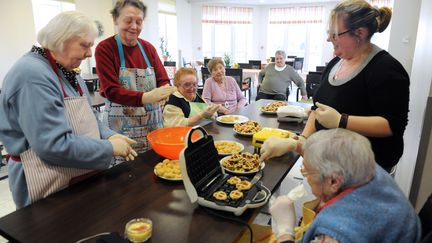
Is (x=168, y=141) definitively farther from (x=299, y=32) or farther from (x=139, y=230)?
(x=299, y=32)

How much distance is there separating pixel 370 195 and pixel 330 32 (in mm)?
848

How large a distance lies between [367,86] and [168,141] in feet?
3.29

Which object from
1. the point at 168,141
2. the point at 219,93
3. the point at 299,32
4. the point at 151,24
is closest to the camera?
the point at 168,141

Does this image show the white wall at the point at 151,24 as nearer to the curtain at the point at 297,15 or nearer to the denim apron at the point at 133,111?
the curtain at the point at 297,15

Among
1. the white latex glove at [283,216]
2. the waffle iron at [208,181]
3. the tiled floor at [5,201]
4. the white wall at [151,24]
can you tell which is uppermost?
the white wall at [151,24]

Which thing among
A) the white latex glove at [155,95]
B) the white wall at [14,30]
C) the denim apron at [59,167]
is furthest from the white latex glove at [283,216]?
the white wall at [14,30]

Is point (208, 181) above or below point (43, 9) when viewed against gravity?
below

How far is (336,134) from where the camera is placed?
0.87 meters

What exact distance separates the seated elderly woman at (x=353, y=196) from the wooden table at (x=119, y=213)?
0.29 metres

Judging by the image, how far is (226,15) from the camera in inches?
422

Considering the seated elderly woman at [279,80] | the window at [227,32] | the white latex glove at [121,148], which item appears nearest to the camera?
the white latex glove at [121,148]

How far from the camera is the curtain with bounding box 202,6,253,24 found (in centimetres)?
1034

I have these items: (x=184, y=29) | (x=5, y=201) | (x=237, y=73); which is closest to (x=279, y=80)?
(x=237, y=73)

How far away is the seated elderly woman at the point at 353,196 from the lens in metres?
0.78
